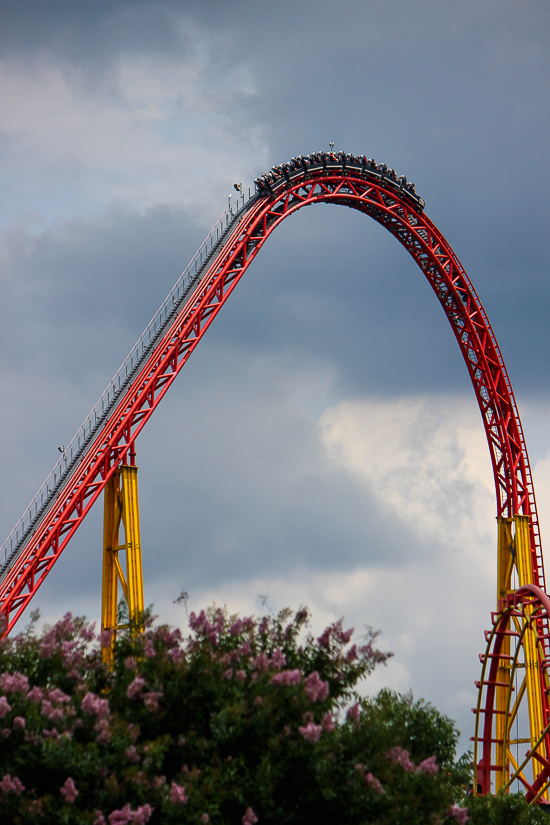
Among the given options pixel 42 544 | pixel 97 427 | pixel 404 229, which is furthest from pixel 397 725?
pixel 404 229

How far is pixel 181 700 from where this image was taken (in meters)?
13.8

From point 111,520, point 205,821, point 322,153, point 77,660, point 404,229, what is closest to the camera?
point 205,821

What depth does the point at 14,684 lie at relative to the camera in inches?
516

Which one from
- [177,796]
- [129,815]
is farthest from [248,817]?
[129,815]

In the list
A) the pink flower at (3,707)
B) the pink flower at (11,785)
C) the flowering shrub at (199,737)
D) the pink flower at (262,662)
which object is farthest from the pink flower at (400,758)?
the pink flower at (3,707)

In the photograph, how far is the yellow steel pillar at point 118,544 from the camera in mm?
23625

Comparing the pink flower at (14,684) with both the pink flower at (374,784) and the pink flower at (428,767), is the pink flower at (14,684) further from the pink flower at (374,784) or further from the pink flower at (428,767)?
the pink flower at (428,767)

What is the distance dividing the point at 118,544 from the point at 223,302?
6.55m

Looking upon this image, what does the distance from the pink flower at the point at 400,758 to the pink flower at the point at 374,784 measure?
478 millimetres

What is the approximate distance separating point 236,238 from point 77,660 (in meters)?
15.2

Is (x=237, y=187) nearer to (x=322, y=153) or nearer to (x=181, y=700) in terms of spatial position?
(x=322, y=153)

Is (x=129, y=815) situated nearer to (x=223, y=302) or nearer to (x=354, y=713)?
(x=354, y=713)

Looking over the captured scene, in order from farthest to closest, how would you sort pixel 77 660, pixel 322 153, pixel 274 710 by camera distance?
pixel 322 153, pixel 77 660, pixel 274 710

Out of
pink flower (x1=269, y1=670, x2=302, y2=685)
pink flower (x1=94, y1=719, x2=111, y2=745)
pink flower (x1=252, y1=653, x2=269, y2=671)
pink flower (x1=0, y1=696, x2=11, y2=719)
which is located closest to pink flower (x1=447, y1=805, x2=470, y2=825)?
pink flower (x1=269, y1=670, x2=302, y2=685)
